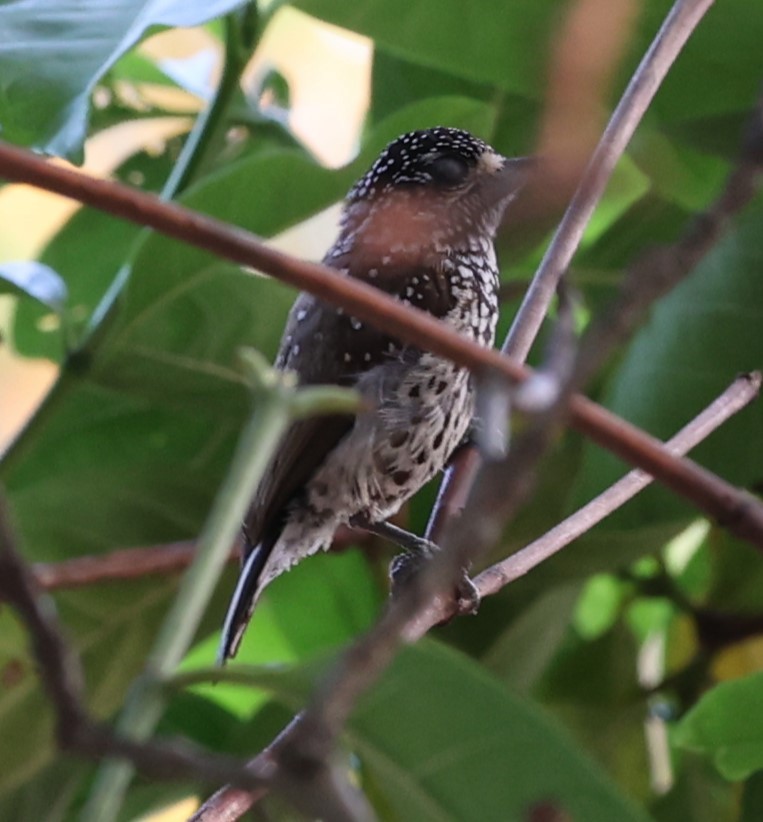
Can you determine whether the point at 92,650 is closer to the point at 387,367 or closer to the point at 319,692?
the point at 387,367

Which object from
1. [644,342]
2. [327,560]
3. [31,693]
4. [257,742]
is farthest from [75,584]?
[644,342]

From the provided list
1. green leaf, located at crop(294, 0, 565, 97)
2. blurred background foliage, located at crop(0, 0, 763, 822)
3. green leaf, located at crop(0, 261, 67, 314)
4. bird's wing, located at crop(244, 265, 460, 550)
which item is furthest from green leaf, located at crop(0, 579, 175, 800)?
green leaf, located at crop(294, 0, 565, 97)

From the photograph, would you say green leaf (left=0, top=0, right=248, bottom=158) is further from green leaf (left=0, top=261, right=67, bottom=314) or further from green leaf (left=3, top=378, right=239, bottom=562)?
green leaf (left=3, top=378, right=239, bottom=562)

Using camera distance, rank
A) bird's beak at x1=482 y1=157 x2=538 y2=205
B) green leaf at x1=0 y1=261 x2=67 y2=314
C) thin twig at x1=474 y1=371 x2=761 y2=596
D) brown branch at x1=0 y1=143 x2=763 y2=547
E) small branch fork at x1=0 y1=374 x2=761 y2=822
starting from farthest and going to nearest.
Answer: bird's beak at x1=482 y1=157 x2=538 y2=205, green leaf at x1=0 y1=261 x2=67 y2=314, thin twig at x1=474 y1=371 x2=761 y2=596, brown branch at x1=0 y1=143 x2=763 y2=547, small branch fork at x1=0 y1=374 x2=761 y2=822

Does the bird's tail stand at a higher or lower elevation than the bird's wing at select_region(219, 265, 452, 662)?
lower

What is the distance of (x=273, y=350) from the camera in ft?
3.12

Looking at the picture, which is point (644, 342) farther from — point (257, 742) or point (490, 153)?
point (257, 742)

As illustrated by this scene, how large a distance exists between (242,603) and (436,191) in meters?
0.35

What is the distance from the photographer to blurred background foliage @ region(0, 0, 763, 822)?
76 cm

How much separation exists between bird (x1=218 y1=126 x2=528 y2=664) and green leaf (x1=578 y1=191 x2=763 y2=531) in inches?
5.3

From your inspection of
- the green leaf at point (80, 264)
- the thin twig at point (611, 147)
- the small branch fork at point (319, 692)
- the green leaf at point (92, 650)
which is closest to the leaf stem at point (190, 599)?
the small branch fork at point (319, 692)

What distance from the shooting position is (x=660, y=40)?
1.97 ft

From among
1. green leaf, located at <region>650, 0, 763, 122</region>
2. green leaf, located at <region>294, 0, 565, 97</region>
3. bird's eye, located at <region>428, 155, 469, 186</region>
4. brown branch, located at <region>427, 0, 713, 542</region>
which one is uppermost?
green leaf, located at <region>650, 0, 763, 122</region>

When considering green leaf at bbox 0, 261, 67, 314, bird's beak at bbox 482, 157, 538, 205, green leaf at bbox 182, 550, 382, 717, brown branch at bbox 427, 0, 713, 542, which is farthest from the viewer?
green leaf at bbox 182, 550, 382, 717
